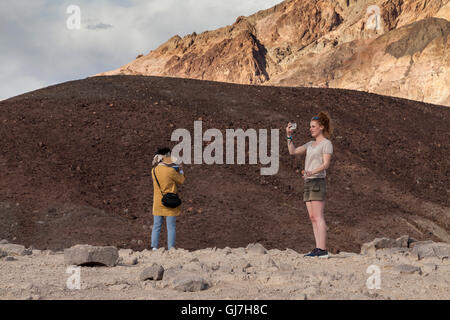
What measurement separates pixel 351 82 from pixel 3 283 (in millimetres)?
68918

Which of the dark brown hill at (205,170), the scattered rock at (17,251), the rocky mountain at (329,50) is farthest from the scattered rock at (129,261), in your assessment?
the rocky mountain at (329,50)

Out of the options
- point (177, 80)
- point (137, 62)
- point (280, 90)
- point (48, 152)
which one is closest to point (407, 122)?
point (280, 90)

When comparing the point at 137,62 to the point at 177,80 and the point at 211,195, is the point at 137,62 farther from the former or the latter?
the point at 211,195

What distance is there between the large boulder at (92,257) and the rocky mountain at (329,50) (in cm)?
5534

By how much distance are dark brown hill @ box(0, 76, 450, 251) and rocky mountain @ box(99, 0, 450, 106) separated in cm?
3683

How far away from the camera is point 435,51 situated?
214 feet

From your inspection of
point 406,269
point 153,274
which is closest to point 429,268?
point 406,269

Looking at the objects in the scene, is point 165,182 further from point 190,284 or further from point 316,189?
point 190,284

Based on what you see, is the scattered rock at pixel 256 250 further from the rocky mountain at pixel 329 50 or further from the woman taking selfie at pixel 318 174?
the rocky mountain at pixel 329 50

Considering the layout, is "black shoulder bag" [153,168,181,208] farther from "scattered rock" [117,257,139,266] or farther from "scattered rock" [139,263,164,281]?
"scattered rock" [139,263,164,281]

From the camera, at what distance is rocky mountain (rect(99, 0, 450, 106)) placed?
65500 millimetres

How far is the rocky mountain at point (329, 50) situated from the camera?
6550cm

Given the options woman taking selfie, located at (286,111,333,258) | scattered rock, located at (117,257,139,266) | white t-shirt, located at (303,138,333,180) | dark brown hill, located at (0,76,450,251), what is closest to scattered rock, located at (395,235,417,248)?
dark brown hill, located at (0,76,450,251)
